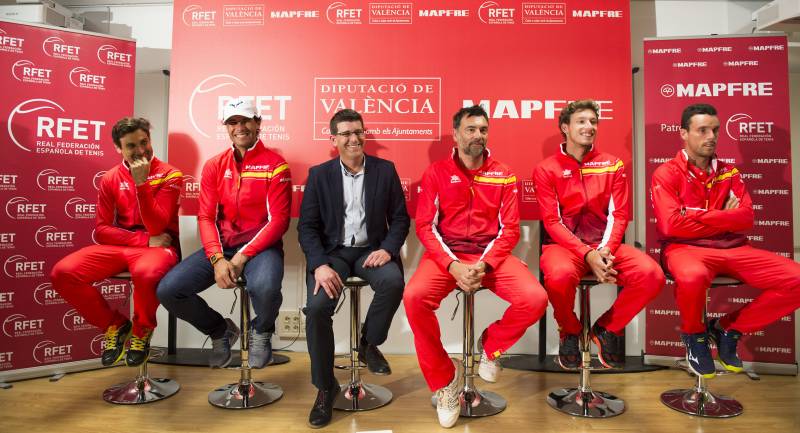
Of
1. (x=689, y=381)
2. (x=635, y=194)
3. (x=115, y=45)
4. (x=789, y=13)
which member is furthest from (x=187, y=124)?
(x=789, y=13)

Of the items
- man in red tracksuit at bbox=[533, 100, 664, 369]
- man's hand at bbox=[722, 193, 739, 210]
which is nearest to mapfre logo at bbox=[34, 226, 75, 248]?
man in red tracksuit at bbox=[533, 100, 664, 369]

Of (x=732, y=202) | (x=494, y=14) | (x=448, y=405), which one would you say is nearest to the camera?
(x=448, y=405)

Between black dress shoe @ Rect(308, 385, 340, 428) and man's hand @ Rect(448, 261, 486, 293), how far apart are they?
31.3 inches

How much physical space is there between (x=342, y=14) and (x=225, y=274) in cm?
185

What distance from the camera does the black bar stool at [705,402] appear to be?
7.45 ft

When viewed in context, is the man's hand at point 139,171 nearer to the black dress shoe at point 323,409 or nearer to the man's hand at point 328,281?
the man's hand at point 328,281

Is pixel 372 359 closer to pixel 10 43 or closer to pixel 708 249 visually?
pixel 708 249

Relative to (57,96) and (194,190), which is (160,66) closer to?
(57,96)

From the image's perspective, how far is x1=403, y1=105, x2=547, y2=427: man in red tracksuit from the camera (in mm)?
2146

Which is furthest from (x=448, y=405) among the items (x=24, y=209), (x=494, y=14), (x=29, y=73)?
(x=29, y=73)

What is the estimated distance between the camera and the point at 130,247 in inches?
102

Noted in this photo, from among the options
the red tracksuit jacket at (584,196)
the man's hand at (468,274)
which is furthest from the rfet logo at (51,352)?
the red tracksuit jacket at (584,196)

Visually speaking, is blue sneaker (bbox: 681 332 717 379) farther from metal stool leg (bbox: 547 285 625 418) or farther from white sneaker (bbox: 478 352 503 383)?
white sneaker (bbox: 478 352 503 383)

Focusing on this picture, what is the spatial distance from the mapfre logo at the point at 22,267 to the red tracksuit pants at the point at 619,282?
2.99 m
